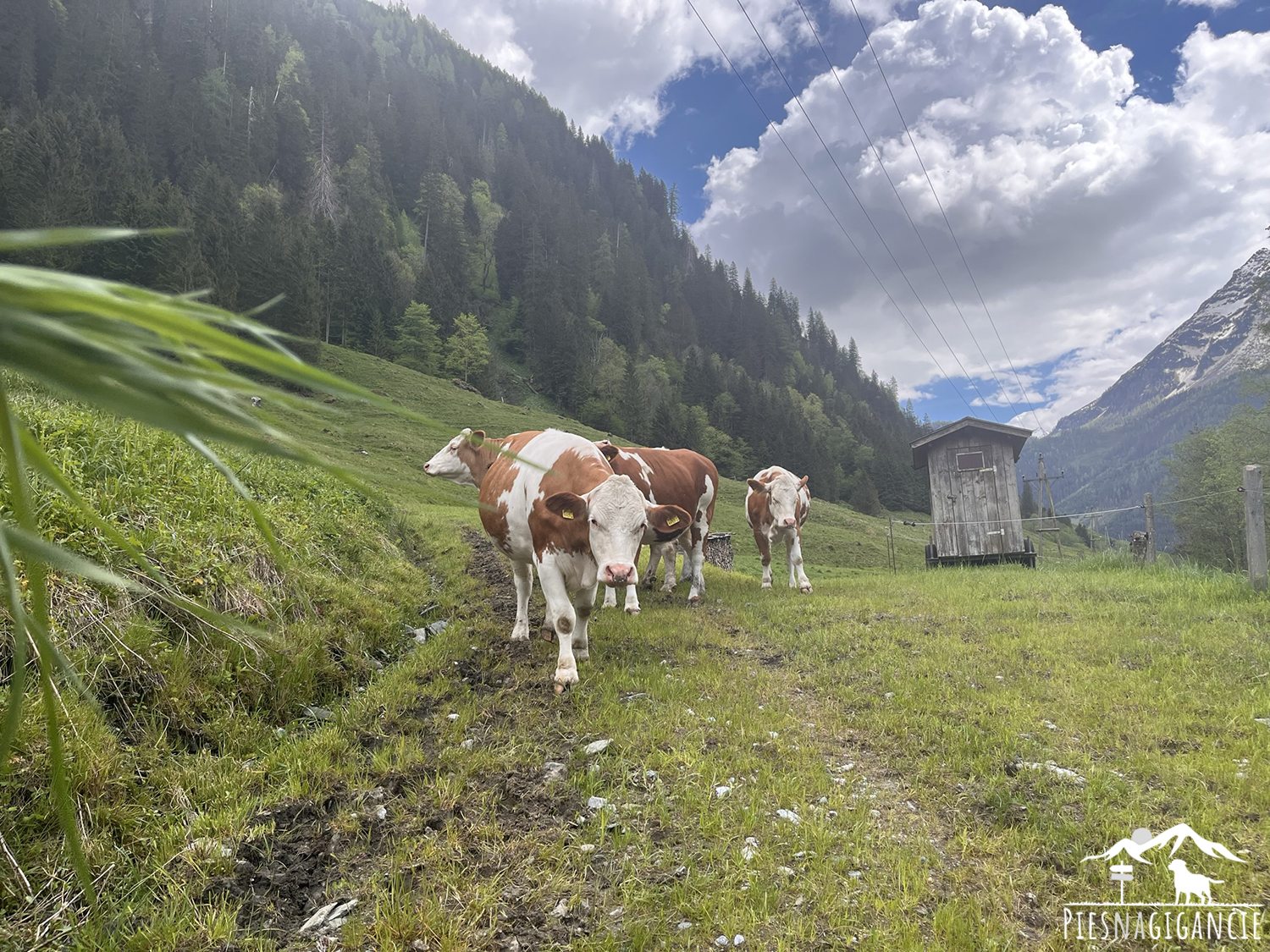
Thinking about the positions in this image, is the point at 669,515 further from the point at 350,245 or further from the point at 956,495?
the point at 350,245

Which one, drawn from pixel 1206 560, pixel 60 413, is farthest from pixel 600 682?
pixel 1206 560

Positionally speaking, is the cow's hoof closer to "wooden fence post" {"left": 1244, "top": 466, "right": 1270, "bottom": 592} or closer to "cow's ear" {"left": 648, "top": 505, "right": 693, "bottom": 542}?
"cow's ear" {"left": 648, "top": 505, "right": 693, "bottom": 542}

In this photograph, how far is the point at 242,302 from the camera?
5091 cm

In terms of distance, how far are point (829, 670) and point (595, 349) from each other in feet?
300

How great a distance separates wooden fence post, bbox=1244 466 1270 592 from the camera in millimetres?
7965

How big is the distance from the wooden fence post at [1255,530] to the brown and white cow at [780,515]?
585cm

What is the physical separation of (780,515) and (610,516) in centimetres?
640

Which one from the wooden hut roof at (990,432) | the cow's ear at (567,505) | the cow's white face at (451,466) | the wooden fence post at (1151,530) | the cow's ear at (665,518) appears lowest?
the wooden fence post at (1151,530)

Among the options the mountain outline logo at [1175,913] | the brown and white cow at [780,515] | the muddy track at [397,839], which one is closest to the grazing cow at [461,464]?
the brown and white cow at [780,515]

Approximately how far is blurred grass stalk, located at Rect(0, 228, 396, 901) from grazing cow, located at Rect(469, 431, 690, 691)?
12.9 ft

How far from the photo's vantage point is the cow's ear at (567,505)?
513cm

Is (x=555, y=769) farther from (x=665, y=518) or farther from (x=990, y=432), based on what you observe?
(x=990, y=432)

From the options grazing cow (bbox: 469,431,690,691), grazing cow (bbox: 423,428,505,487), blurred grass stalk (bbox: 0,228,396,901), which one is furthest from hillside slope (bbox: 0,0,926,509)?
blurred grass stalk (bbox: 0,228,396,901)

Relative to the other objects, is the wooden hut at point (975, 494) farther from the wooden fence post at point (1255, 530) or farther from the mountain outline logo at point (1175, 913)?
the mountain outline logo at point (1175, 913)
